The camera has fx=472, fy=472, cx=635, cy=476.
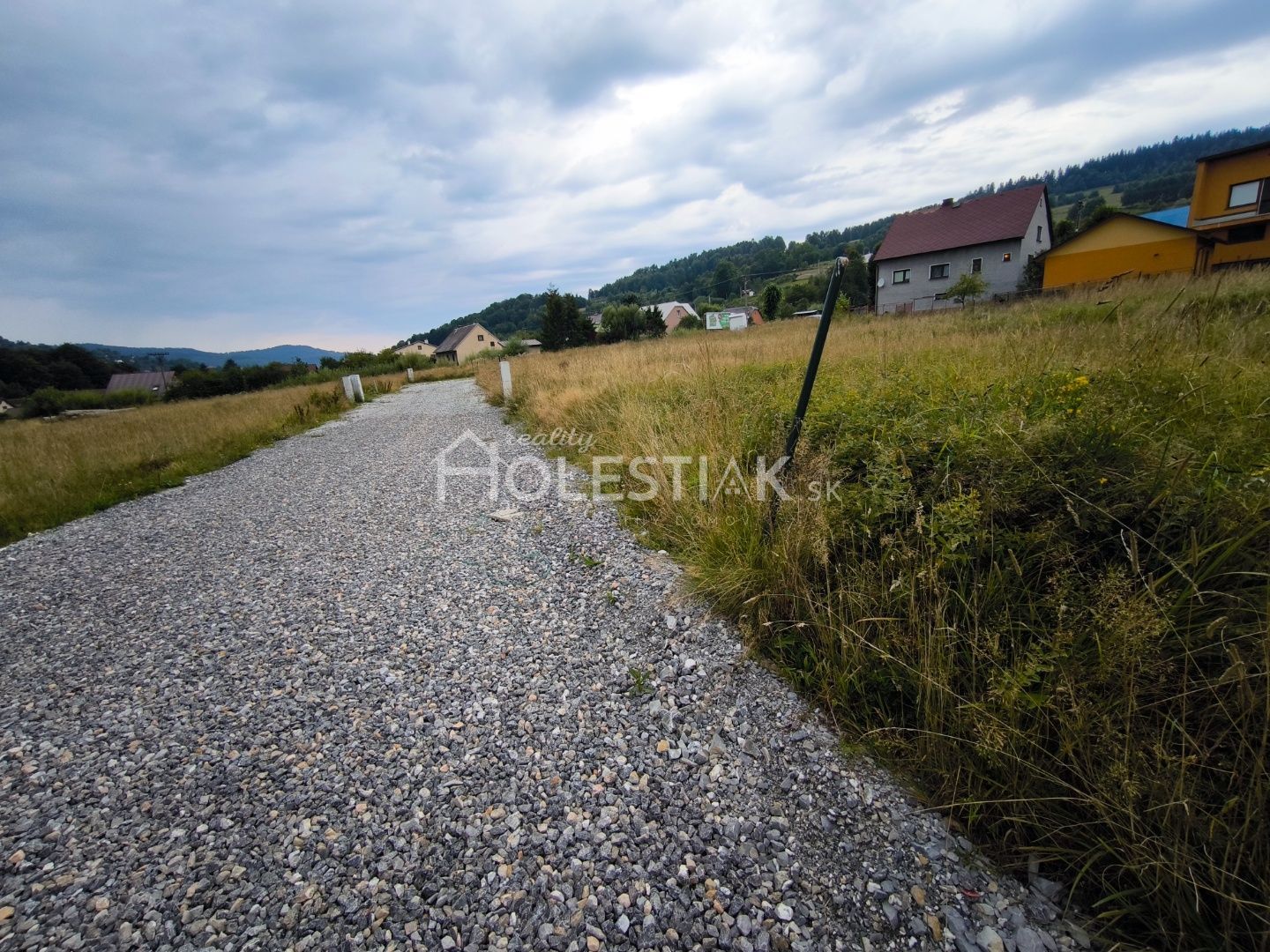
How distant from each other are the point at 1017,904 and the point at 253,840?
262 cm

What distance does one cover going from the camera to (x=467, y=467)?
723cm

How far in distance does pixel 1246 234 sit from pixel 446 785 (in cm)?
3508

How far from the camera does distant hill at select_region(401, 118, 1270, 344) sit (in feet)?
274

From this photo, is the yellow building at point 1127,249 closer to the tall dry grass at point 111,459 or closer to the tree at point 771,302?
the tall dry grass at point 111,459

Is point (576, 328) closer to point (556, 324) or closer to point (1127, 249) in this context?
point (556, 324)

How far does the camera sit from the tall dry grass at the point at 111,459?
629 cm

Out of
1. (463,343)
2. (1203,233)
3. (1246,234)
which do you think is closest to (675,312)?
(463,343)

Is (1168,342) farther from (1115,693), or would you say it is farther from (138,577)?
(138,577)

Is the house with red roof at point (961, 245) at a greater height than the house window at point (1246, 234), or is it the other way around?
the house with red roof at point (961, 245)

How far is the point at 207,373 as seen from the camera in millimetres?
48688

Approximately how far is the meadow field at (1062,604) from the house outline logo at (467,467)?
342cm

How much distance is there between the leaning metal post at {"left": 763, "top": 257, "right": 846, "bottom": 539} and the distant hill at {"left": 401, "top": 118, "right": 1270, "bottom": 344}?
7818cm

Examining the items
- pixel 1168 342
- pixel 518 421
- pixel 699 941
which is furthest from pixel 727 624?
pixel 518 421

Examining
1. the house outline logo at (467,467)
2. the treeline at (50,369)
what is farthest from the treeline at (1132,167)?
the treeline at (50,369)
